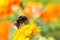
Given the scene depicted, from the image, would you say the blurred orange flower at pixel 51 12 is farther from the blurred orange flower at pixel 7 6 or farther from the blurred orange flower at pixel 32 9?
the blurred orange flower at pixel 7 6

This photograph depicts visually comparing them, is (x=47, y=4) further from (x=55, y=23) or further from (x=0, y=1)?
(x=0, y=1)

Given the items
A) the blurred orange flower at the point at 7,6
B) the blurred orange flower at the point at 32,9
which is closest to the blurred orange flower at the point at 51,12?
the blurred orange flower at the point at 32,9

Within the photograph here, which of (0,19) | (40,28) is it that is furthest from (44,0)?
(0,19)

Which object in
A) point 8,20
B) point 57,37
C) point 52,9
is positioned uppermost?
point 8,20

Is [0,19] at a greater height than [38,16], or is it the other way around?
[0,19]

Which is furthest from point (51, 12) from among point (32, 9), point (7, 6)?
point (7, 6)

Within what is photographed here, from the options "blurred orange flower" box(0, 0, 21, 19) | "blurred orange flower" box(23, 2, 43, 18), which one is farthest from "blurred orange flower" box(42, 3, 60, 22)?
"blurred orange flower" box(0, 0, 21, 19)

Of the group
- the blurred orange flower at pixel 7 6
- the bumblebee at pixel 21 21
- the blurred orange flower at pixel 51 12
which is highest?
the blurred orange flower at pixel 7 6

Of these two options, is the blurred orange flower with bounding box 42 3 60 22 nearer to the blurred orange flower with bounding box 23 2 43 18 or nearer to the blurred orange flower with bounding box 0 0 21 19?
the blurred orange flower with bounding box 23 2 43 18

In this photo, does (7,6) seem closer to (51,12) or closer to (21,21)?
(21,21)
